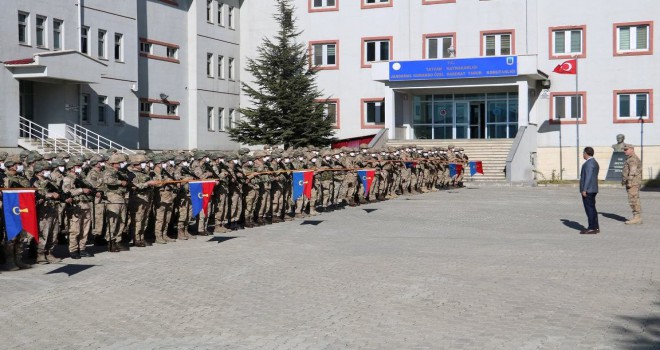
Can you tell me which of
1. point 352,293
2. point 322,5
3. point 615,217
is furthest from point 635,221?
point 322,5

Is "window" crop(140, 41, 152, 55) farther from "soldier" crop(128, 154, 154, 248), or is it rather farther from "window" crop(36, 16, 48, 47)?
"soldier" crop(128, 154, 154, 248)

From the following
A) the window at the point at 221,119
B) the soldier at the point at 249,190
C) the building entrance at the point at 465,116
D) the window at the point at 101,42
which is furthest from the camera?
the window at the point at 221,119

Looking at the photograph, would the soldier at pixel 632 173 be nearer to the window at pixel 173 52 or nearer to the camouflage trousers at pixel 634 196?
the camouflage trousers at pixel 634 196

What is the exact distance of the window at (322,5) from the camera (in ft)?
176

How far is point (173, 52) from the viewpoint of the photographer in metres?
49.8

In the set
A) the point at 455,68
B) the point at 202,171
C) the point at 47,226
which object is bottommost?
the point at 47,226

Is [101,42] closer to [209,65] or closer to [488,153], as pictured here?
[209,65]

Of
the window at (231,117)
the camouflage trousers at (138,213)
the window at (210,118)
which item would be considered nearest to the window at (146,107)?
the window at (210,118)

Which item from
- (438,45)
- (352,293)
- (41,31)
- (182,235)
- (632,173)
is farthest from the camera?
(438,45)

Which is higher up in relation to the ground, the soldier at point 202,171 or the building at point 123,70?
the building at point 123,70

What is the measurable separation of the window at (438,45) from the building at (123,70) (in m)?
12.3

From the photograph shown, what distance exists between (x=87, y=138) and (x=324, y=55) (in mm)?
18544

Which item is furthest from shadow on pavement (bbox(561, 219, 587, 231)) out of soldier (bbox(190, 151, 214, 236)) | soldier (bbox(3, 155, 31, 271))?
soldier (bbox(3, 155, 31, 271))

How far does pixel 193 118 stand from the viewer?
51.2 m
